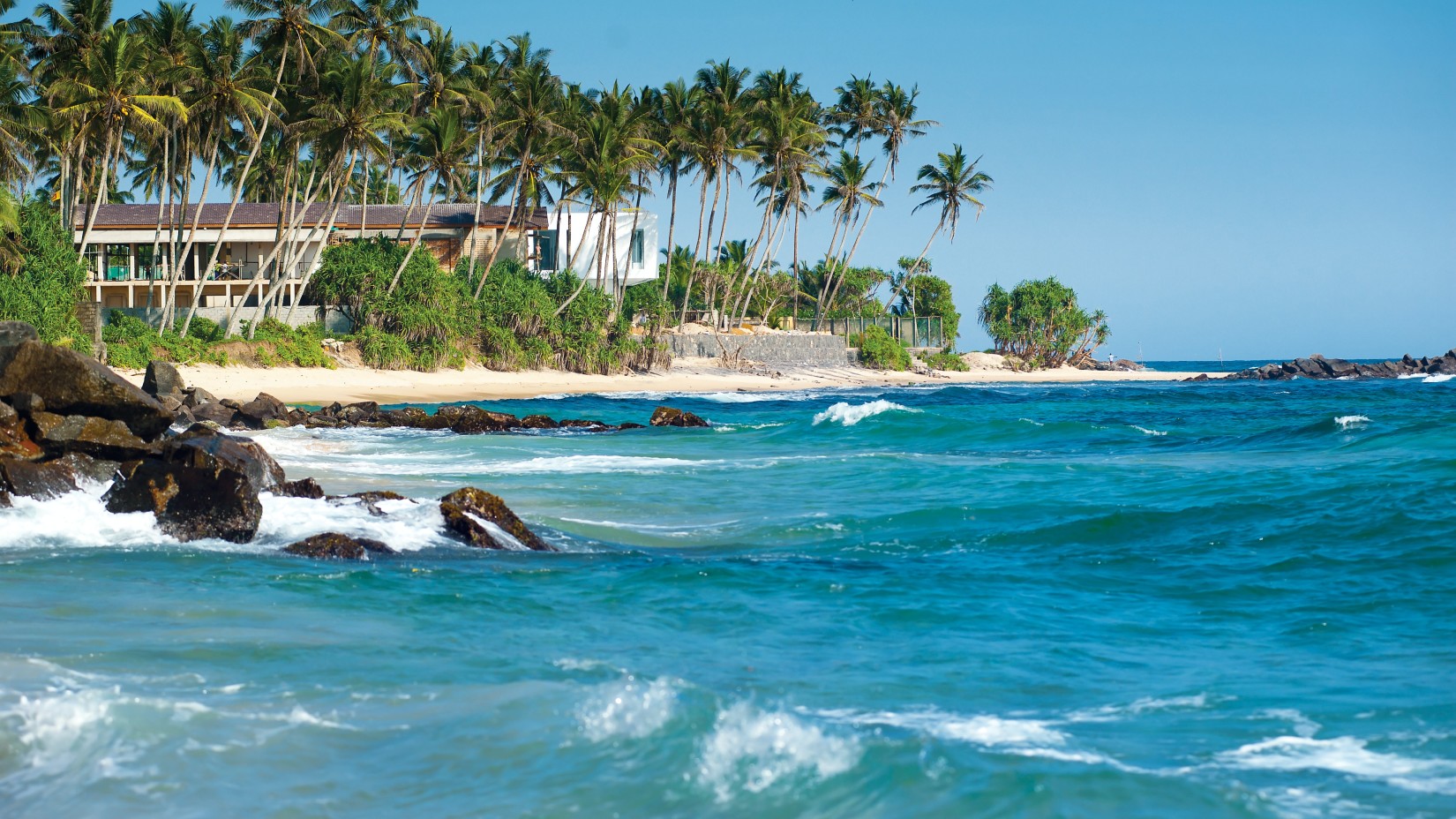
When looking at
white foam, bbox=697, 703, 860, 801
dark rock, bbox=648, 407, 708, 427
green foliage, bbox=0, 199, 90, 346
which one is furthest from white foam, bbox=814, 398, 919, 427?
white foam, bbox=697, 703, 860, 801

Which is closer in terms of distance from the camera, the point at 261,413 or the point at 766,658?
the point at 766,658

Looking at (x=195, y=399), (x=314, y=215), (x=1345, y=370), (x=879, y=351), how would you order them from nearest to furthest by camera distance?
(x=195, y=399) < (x=314, y=215) < (x=879, y=351) < (x=1345, y=370)

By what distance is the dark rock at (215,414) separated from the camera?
24969 mm

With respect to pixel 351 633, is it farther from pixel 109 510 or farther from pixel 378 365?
pixel 378 365

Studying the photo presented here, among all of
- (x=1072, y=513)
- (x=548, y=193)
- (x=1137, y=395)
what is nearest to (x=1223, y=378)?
(x=1137, y=395)

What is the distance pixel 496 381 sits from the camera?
46531 mm

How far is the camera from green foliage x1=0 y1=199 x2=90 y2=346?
31.1 metres

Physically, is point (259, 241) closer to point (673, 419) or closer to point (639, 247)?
point (639, 247)

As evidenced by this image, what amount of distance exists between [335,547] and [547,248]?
49.9 m

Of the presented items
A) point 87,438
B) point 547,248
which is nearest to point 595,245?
point 547,248

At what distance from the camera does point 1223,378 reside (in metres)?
76.0

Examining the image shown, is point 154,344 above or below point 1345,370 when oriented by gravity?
below

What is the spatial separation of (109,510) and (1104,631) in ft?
28.8

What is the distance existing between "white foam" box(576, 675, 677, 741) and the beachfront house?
39.9 metres
